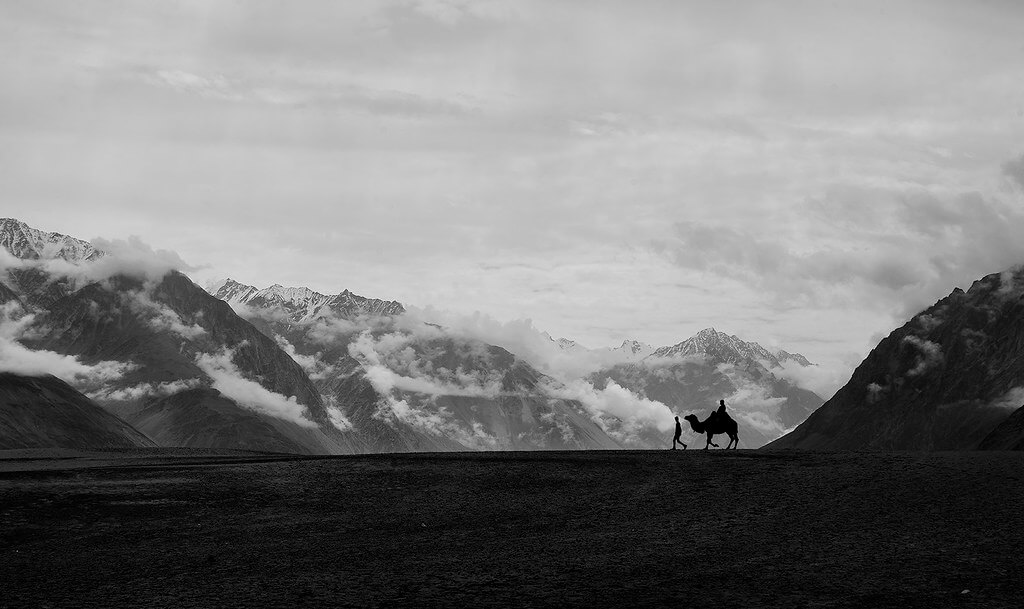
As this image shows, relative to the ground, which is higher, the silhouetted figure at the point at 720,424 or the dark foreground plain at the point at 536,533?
the silhouetted figure at the point at 720,424

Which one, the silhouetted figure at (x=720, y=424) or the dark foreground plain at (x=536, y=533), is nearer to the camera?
the dark foreground plain at (x=536, y=533)

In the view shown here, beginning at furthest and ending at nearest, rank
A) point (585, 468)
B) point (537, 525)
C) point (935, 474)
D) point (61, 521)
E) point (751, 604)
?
point (585, 468)
point (935, 474)
point (61, 521)
point (537, 525)
point (751, 604)

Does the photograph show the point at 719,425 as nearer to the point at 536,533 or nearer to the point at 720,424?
the point at 720,424

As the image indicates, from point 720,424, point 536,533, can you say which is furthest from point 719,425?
point 536,533

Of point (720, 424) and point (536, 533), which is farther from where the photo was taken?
point (720, 424)

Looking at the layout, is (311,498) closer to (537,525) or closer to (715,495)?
(537,525)

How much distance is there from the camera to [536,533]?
2864cm

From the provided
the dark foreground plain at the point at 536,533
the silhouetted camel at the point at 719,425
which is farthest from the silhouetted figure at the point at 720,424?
the dark foreground plain at the point at 536,533

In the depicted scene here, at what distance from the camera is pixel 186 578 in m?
23.5

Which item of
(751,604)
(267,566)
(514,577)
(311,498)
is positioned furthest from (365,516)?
(751,604)

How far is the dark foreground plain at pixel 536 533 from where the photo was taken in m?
21.0

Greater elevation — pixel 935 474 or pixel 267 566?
pixel 935 474

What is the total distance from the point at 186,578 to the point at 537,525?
408 inches

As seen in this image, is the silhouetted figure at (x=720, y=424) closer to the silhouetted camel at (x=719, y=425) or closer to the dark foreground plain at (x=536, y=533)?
the silhouetted camel at (x=719, y=425)
